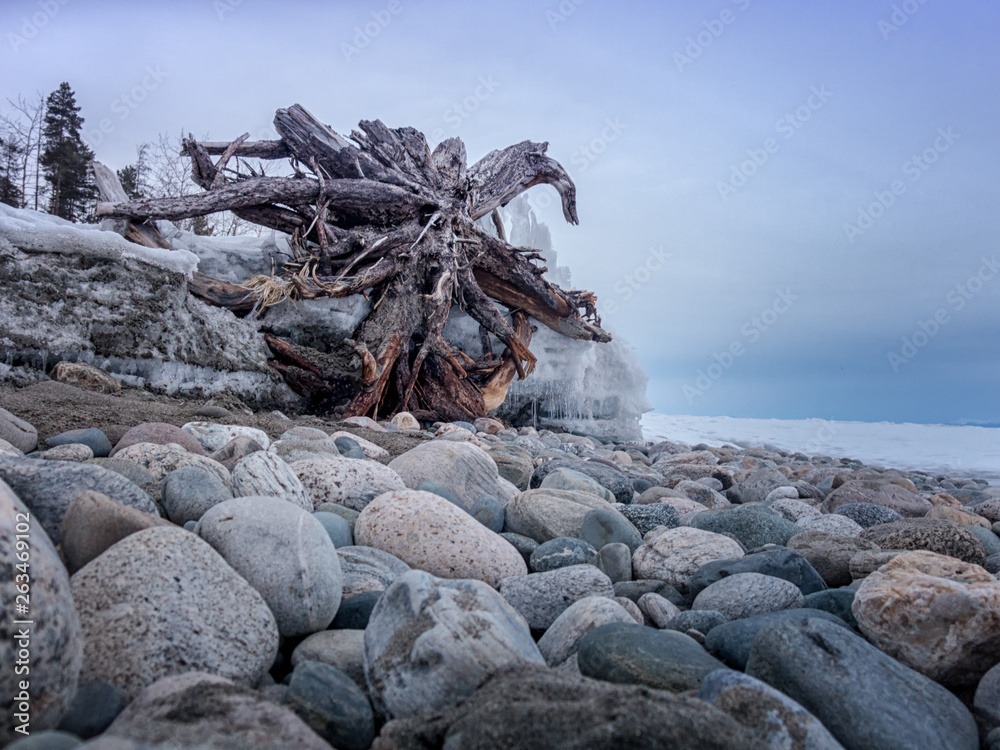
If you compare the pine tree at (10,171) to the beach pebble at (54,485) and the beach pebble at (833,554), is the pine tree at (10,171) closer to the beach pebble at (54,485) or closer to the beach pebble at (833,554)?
the beach pebble at (54,485)

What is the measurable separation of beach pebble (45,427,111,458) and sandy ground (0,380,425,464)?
0.12 meters

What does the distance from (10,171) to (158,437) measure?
19075 millimetres

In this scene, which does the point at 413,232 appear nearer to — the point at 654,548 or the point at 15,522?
the point at 654,548

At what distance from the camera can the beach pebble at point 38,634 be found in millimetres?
1031

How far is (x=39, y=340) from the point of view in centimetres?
482

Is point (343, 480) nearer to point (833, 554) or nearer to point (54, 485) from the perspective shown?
point (54, 485)

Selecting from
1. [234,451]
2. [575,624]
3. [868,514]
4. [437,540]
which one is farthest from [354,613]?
[868,514]

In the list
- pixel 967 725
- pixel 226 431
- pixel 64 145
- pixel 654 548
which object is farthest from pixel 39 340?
pixel 64 145

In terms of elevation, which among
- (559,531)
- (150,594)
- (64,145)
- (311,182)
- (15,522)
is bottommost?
(559,531)

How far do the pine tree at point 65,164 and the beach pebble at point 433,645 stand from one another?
20.4 metres

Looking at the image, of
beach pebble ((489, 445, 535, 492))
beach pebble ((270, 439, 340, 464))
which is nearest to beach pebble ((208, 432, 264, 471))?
beach pebble ((270, 439, 340, 464))

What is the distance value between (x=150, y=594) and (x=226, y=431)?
2741mm

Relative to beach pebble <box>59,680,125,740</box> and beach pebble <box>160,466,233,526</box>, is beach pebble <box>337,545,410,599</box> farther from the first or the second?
beach pebble <box>59,680,125,740</box>

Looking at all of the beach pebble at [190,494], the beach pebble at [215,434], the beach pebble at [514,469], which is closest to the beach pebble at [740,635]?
the beach pebble at [190,494]
